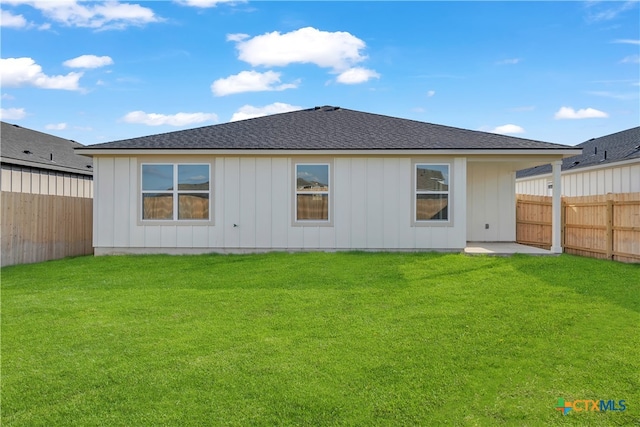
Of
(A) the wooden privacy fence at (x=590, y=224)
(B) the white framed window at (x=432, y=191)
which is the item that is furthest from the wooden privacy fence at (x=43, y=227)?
(A) the wooden privacy fence at (x=590, y=224)

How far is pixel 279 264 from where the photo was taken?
9.02 metres

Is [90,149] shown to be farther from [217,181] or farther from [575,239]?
[575,239]

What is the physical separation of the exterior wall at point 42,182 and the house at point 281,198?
3.97 meters

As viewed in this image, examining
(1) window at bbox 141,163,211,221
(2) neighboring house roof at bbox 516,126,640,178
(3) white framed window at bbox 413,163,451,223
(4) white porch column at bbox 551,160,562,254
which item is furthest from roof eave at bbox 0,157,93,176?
(2) neighboring house roof at bbox 516,126,640,178

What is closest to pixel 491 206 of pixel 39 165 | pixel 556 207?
pixel 556 207

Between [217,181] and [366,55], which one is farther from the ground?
[366,55]

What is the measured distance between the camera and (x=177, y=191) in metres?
10.7

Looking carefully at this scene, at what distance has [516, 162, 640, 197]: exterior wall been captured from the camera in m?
12.8

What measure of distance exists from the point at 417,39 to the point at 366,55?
79.3 inches

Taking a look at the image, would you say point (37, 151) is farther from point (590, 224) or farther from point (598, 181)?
point (598, 181)

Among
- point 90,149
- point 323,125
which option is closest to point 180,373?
point 90,149

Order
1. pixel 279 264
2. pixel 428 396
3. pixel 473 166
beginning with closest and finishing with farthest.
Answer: pixel 428 396
pixel 279 264
pixel 473 166

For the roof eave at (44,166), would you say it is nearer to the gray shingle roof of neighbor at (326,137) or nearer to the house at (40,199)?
the house at (40,199)

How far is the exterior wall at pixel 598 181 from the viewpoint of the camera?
502 inches
